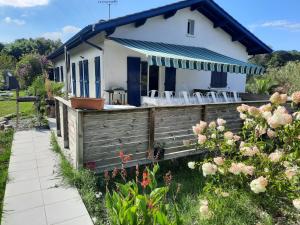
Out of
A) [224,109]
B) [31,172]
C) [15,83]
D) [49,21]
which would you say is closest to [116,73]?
[15,83]

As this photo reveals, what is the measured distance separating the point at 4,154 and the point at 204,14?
13745mm

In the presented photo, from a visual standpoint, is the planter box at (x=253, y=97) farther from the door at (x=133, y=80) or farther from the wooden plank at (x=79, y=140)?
the wooden plank at (x=79, y=140)

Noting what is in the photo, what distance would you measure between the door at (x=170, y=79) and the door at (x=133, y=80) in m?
2.03

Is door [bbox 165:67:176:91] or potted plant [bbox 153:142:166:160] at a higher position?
door [bbox 165:67:176:91]

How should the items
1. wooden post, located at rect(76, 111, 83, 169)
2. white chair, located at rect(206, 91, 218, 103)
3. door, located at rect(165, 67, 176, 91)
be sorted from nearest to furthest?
wooden post, located at rect(76, 111, 83, 169), white chair, located at rect(206, 91, 218, 103), door, located at rect(165, 67, 176, 91)

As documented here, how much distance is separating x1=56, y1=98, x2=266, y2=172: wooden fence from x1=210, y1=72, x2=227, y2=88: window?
936 cm

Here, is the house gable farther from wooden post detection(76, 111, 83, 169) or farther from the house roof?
wooden post detection(76, 111, 83, 169)

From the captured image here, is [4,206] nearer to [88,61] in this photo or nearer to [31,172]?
[31,172]

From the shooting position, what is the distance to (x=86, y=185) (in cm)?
550

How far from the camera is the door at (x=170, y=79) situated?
49.0 feet

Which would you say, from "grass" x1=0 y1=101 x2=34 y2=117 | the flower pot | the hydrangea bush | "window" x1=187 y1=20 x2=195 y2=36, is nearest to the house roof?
"window" x1=187 y1=20 x2=195 y2=36

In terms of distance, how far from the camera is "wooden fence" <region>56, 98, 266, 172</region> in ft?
19.2

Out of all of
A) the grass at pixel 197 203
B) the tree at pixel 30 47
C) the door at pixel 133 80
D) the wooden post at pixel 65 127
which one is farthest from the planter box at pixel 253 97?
the tree at pixel 30 47

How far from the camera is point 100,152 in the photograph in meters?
6.08
